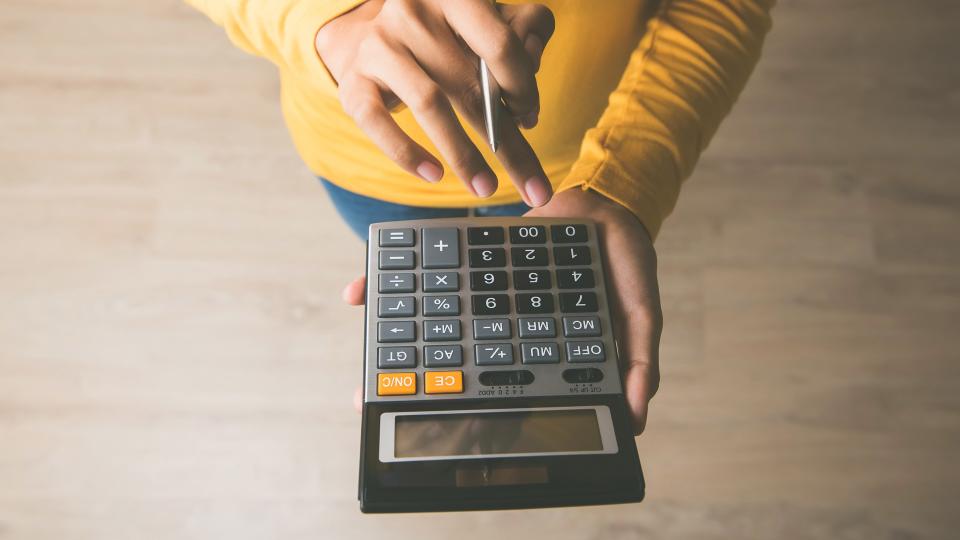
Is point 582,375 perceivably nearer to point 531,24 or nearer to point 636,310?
point 636,310

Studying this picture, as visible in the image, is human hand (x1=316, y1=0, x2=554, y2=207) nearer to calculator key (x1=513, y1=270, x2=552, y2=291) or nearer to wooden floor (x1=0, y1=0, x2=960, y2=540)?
calculator key (x1=513, y1=270, x2=552, y2=291)

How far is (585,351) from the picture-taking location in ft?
1.47

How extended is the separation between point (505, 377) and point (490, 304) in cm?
5

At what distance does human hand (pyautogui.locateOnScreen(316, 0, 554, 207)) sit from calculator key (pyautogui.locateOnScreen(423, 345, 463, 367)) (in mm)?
98

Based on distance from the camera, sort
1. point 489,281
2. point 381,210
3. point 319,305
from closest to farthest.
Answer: point 489,281 → point 381,210 → point 319,305

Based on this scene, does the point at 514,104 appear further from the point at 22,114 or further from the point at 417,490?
the point at 22,114

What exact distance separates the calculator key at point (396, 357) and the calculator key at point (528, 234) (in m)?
0.10

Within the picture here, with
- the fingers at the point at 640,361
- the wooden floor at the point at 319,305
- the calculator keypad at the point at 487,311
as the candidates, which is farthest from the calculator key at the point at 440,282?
the wooden floor at the point at 319,305

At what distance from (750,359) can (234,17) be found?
0.79 metres

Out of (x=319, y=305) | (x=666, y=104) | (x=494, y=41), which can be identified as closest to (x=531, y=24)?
(x=494, y=41)

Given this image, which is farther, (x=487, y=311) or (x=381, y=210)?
(x=381, y=210)

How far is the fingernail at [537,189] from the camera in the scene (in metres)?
0.42

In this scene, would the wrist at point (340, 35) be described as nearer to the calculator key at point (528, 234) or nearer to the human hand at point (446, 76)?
the human hand at point (446, 76)

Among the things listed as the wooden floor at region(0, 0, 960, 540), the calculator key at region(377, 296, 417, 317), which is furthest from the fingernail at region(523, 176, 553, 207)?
the wooden floor at region(0, 0, 960, 540)
